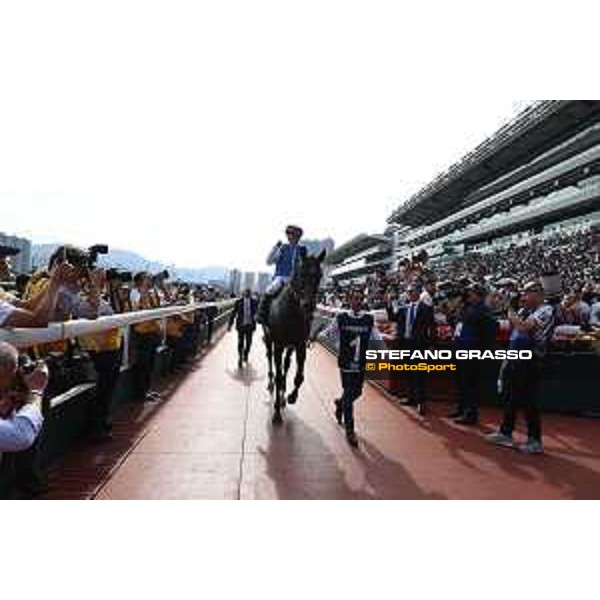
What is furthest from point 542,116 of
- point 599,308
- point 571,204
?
point 599,308

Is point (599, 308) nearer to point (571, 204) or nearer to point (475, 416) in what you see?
point (475, 416)

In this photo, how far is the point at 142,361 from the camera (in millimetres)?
8852

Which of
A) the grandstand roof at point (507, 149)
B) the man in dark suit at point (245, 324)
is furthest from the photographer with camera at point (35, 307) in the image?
the grandstand roof at point (507, 149)

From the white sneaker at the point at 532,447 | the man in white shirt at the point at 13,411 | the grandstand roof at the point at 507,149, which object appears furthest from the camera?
the grandstand roof at the point at 507,149

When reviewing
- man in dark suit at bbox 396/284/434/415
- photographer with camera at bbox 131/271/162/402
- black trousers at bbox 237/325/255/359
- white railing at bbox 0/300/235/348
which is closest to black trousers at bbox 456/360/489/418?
man in dark suit at bbox 396/284/434/415

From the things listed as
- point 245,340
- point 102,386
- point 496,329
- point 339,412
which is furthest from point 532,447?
point 245,340

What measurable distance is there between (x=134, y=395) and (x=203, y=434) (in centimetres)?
182

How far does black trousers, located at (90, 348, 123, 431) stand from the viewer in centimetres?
668

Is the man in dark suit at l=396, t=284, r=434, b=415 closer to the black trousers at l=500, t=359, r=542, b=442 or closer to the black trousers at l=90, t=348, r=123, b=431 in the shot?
the black trousers at l=500, t=359, r=542, b=442

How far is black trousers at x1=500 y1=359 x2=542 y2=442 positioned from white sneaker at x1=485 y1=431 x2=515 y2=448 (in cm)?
6

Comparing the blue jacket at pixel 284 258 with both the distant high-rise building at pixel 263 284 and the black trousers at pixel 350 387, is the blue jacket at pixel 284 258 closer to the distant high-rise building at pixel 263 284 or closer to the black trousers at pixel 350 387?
the distant high-rise building at pixel 263 284

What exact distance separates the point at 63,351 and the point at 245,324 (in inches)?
353

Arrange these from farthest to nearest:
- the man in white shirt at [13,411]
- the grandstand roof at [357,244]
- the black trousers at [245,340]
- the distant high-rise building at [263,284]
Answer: the grandstand roof at [357,244] < the black trousers at [245,340] < the distant high-rise building at [263,284] < the man in white shirt at [13,411]

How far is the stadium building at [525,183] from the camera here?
145 feet
